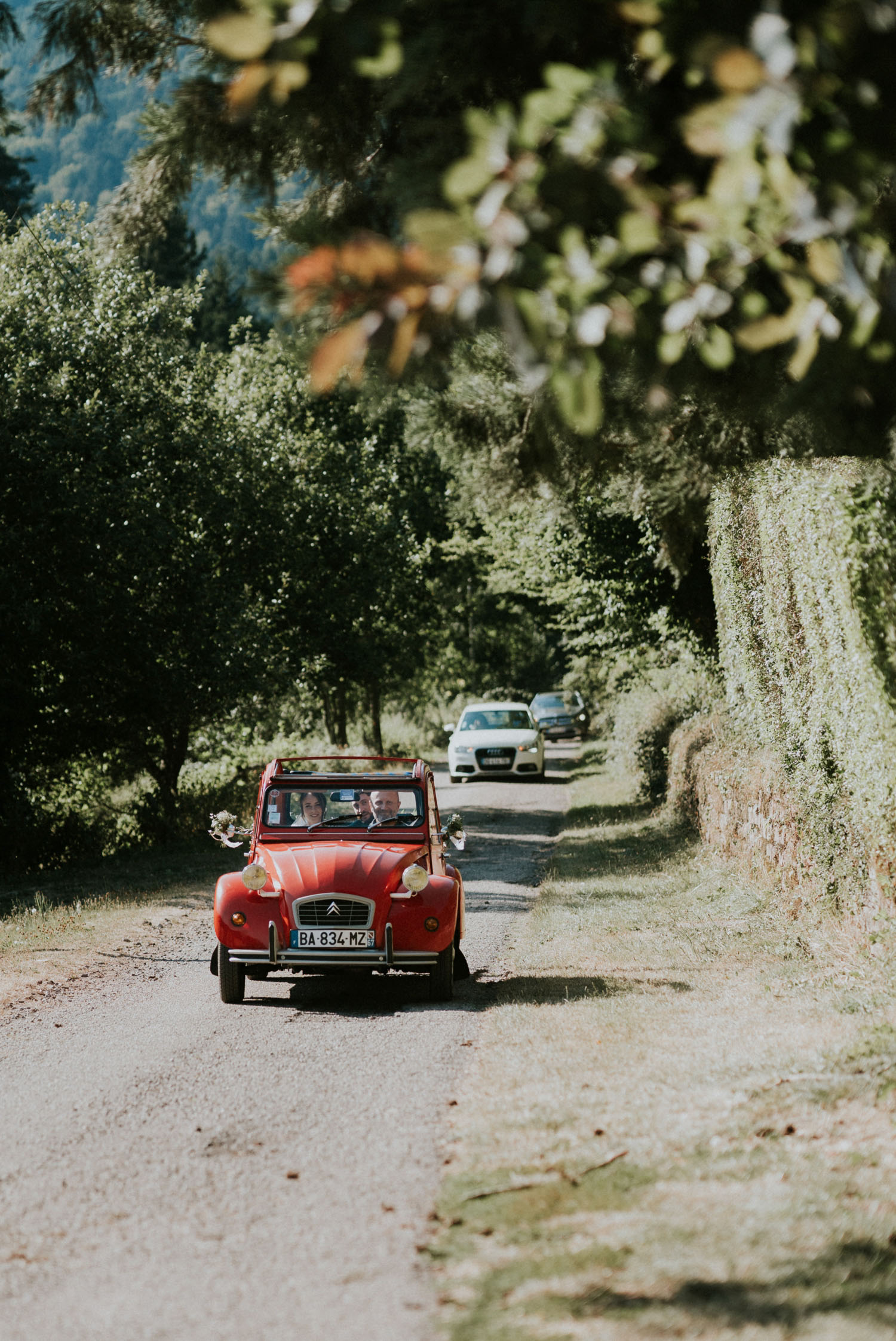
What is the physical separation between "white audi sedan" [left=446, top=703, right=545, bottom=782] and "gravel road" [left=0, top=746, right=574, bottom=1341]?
66.5 feet

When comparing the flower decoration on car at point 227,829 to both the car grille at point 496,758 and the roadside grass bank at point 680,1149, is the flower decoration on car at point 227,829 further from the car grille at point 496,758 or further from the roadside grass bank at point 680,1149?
the car grille at point 496,758

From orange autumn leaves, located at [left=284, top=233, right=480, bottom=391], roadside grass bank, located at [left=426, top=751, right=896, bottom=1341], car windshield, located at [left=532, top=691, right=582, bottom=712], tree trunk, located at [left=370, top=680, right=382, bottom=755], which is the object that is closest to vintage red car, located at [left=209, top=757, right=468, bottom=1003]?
roadside grass bank, located at [left=426, top=751, right=896, bottom=1341]

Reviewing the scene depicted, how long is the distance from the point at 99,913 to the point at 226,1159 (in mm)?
8873

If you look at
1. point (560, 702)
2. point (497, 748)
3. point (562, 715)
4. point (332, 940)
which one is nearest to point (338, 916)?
point (332, 940)

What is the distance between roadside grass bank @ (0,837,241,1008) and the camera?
1051 centimetres

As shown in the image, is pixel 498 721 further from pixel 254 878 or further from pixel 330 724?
pixel 254 878

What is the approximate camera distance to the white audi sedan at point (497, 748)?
29891mm

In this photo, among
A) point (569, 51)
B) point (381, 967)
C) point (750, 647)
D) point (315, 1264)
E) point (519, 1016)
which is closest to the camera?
point (315, 1264)

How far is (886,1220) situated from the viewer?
→ 4340 mm

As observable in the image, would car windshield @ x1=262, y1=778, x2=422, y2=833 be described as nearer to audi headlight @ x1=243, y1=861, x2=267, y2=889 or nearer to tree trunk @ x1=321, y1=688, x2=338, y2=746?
audi headlight @ x1=243, y1=861, x2=267, y2=889

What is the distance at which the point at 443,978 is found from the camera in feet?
28.6

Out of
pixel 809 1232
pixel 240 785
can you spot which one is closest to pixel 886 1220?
pixel 809 1232

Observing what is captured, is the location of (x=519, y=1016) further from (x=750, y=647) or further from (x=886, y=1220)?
(x=750, y=647)

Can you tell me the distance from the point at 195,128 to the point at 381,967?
550cm
